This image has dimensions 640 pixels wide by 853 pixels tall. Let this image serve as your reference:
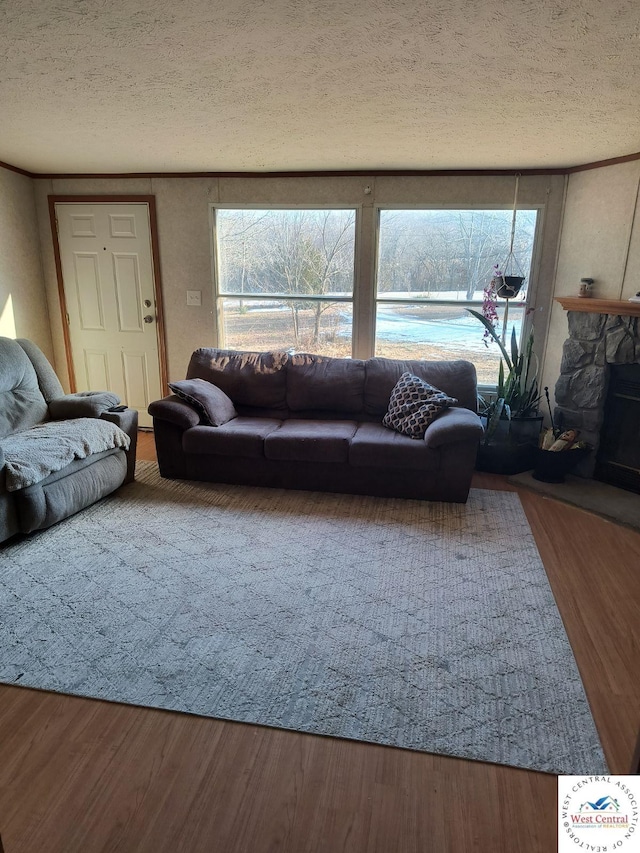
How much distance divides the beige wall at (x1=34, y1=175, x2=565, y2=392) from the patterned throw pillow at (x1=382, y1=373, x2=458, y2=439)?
3.01 ft

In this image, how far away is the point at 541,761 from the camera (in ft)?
5.25

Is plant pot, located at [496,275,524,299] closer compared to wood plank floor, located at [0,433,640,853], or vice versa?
wood plank floor, located at [0,433,640,853]

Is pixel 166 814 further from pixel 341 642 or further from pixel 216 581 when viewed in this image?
pixel 216 581

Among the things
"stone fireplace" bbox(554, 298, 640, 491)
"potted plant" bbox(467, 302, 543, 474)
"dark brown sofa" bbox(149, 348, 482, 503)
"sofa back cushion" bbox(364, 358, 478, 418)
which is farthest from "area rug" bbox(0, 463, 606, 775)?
"stone fireplace" bbox(554, 298, 640, 491)

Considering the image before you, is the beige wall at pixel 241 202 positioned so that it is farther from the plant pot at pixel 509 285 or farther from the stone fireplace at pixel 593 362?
the stone fireplace at pixel 593 362

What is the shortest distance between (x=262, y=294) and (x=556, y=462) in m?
2.74

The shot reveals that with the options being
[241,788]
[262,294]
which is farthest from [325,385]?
[241,788]

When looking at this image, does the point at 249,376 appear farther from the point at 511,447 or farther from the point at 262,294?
the point at 511,447

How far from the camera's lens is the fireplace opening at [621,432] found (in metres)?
3.59

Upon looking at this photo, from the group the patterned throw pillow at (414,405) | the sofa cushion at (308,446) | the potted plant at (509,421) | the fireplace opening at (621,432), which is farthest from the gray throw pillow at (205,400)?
the fireplace opening at (621,432)

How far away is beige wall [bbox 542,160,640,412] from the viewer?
11.3ft

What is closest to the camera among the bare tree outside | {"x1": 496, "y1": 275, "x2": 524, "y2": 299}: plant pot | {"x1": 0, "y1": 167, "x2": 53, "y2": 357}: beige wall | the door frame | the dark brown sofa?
the dark brown sofa

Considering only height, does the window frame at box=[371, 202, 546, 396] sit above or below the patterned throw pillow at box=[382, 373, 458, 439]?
above

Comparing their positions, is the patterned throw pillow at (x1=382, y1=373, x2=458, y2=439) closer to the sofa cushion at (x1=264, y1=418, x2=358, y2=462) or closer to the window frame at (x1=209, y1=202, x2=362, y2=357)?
the sofa cushion at (x1=264, y1=418, x2=358, y2=462)
